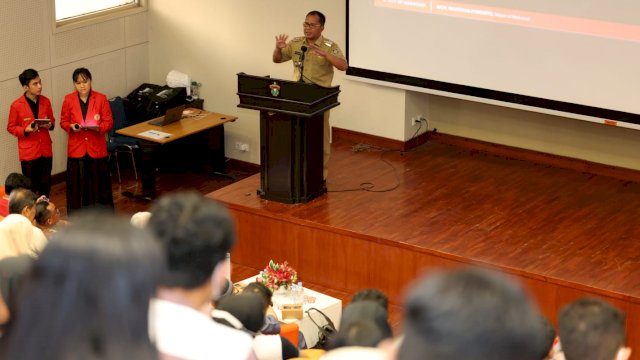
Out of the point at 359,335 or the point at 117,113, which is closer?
the point at 359,335

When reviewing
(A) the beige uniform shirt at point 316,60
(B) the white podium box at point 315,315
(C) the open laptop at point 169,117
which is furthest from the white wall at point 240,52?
(B) the white podium box at point 315,315

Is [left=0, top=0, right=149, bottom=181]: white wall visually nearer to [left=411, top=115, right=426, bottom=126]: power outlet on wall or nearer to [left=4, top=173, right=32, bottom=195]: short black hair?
[left=4, top=173, right=32, bottom=195]: short black hair

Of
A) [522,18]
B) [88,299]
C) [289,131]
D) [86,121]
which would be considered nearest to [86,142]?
[86,121]

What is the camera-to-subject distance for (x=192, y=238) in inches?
71.4

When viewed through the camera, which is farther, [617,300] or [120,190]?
[120,190]

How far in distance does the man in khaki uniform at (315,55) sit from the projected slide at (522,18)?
109cm

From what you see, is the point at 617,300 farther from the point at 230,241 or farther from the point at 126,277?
the point at 126,277

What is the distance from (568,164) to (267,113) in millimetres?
2603

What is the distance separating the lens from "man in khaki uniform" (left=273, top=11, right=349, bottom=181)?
7.36 meters

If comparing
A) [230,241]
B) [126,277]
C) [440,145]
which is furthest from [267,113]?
[126,277]

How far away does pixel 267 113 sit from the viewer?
23.5 ft

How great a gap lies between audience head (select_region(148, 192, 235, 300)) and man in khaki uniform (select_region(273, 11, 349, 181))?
18.1 feet

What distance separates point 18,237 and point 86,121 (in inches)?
172

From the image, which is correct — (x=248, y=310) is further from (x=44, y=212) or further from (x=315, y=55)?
(x=315, y=55)
